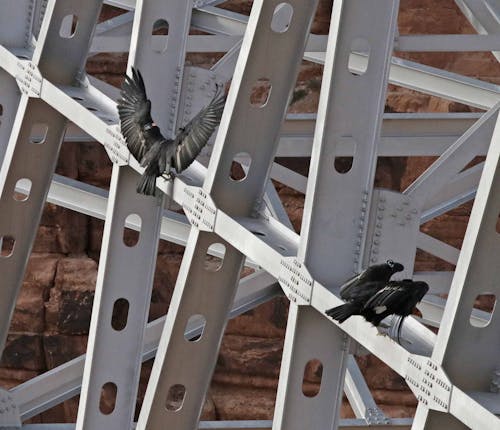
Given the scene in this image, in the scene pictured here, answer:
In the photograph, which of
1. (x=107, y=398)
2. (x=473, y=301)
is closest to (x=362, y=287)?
(x=473, y=301)

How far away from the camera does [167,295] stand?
1839cm

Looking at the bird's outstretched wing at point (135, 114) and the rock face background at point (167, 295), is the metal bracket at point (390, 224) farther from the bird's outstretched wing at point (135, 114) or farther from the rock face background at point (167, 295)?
the rock face background at point (167, 295)

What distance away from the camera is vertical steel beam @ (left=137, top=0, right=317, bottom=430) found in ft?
27.3

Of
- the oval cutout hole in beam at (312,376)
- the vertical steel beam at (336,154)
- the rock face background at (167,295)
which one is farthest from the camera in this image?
the rock face background at (167,295)

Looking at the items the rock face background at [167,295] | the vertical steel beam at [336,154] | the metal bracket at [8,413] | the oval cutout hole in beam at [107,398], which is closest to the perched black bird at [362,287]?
the vertical steel beam at [336,154]

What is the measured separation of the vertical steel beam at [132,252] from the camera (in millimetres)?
10258

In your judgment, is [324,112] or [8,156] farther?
[8,156]

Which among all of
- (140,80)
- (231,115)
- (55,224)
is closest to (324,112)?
(231,115)

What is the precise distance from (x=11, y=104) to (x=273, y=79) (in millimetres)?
4846

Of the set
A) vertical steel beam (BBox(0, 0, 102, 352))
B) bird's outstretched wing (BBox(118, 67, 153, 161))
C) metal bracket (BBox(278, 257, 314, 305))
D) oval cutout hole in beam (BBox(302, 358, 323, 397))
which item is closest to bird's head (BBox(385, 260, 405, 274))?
metal bracket (BBox(278, 257, 314, 305))

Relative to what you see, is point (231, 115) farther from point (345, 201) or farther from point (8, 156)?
point (8, 156)

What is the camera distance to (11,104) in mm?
12820

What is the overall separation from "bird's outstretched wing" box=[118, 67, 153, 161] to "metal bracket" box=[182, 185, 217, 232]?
570 millimetres

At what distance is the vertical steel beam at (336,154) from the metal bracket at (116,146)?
8.42 ft
